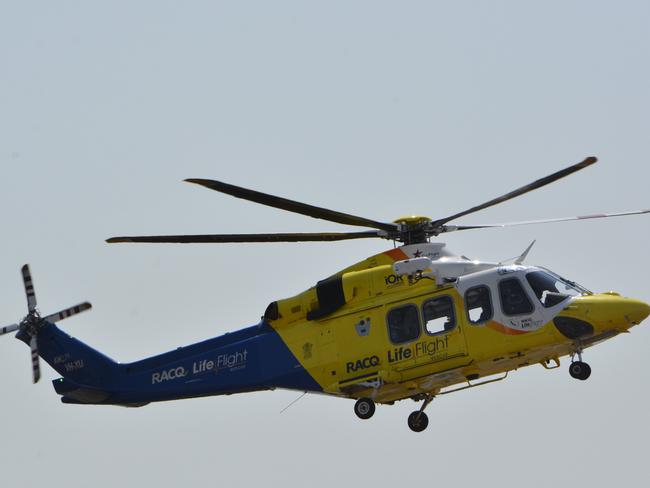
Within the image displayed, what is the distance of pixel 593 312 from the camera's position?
864 inches

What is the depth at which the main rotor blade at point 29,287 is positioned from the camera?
1030 inches

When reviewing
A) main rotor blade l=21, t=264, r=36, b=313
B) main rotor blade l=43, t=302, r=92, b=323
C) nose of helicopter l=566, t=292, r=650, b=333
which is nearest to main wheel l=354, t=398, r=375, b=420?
nose of helicopter l=566, t=292, r=650, b=333

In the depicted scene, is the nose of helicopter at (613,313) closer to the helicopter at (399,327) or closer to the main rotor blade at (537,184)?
the helicopter at (399,327)

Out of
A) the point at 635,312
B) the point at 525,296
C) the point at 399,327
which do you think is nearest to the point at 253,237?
the point at 399,327

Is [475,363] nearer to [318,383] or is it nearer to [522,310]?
[522,310]

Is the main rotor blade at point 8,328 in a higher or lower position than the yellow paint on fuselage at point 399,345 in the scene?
higher

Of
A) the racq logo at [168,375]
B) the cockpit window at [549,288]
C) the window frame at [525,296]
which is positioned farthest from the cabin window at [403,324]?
the racq logo at [168,375]

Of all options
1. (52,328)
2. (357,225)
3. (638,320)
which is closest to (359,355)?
(357,225)

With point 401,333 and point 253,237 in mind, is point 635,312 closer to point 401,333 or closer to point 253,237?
point 401,333

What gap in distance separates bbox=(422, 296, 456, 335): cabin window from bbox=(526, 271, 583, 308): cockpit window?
167 centimetres

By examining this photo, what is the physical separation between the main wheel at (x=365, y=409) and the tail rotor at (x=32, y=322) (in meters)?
6.71

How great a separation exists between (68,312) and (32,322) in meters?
1.51

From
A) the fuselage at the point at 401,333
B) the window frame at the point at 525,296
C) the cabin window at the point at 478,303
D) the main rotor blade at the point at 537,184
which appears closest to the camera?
the main rotor blade at the point at 537,184

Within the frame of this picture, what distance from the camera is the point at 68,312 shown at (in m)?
25.4
